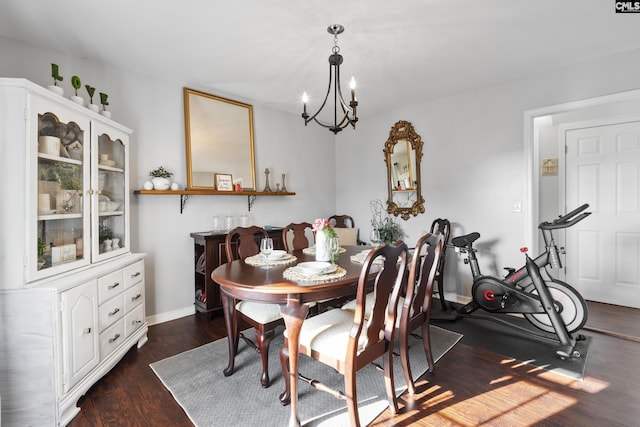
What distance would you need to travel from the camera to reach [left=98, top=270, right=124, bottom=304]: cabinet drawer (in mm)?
2117

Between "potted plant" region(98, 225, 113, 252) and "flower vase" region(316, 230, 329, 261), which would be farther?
"potted plant" region(98, 225, 113, 252)

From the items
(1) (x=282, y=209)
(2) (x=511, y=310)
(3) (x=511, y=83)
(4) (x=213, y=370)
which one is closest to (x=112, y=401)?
(4) (x=213, y=370)

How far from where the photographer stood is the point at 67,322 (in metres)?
1.79

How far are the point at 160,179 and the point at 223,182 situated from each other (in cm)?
72

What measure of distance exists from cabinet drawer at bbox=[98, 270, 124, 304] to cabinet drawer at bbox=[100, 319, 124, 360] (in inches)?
9.3

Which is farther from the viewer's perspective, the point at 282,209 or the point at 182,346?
the point at 282,209

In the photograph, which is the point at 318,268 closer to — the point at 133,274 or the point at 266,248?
the point at 266,248

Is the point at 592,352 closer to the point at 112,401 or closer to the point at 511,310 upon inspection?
the point at 511,310

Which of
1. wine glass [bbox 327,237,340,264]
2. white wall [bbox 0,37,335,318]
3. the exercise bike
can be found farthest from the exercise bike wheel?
white wall [bbox 0,37,335,318]

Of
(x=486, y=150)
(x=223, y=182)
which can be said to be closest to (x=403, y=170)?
(x=486, y=150)

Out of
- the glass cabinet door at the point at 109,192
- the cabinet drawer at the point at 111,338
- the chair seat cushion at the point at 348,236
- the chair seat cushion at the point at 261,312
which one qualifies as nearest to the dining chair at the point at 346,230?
the chair seat cushion at the point at 348,236

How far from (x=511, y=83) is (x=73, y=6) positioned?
12.9ft

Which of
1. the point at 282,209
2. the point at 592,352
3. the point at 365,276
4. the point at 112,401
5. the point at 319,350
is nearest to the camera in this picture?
the point at 365,276

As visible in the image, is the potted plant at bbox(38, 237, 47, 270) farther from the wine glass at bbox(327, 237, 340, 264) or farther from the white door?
the white door
